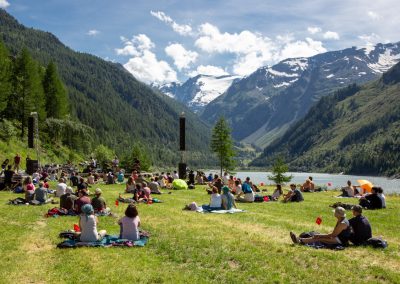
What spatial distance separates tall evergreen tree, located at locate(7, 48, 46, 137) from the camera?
76625 millimetres

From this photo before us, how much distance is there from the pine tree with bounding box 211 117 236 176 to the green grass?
6290 cm

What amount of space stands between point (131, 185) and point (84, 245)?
20.4 metres

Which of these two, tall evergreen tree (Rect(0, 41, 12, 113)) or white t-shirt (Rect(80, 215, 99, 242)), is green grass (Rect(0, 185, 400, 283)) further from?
tall evergreen tree (Rect(0, 41, 12, 113))

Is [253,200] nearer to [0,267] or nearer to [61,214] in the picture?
[61,214]

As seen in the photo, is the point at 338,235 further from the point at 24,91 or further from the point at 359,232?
the point at 24,91

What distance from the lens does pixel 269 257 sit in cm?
1312

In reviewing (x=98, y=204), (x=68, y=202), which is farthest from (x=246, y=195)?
(x=68, y=202)

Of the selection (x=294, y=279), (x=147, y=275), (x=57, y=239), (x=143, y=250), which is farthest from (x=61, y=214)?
(x=294, y=279)

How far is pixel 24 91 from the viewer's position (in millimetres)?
77062

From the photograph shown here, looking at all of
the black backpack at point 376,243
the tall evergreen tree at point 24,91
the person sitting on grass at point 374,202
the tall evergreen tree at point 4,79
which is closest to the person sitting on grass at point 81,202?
the black backpack at point 376,243

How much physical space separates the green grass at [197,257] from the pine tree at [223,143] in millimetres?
62900

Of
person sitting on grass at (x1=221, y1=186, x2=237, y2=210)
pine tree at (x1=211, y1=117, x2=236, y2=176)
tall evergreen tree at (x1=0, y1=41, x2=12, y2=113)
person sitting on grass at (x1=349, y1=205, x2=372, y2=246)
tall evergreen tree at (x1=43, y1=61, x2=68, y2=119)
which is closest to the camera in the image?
person sitting on grass at (x1=349, y1=205, x2=372, y2=246)

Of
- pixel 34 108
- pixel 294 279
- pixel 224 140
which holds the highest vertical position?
pixel 34 108

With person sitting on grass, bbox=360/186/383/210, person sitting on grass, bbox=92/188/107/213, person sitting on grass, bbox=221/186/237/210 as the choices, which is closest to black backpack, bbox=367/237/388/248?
person sitting on grass, bbox=221/186/237/210
